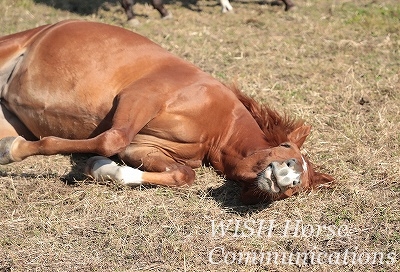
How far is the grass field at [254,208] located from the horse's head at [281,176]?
9cm

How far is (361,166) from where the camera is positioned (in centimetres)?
464

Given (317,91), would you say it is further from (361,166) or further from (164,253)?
(164,253)

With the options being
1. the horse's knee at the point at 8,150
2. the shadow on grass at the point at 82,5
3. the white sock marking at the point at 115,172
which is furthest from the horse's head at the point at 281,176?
the shadow on grass at the point at 82,5

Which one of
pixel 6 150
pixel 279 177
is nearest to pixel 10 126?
pixel 6 150

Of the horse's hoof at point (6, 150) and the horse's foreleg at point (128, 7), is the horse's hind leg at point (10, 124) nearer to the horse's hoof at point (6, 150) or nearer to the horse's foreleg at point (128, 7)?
the horse's hoof at point (6, 150)

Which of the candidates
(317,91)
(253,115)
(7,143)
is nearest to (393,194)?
(253,115)

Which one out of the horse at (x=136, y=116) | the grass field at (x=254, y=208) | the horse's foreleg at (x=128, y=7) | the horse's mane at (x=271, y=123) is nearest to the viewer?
the grass field at (x=254, y=208)

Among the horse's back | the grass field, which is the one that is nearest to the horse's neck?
the grass field

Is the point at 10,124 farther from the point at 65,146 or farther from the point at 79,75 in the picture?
the point at 65,146

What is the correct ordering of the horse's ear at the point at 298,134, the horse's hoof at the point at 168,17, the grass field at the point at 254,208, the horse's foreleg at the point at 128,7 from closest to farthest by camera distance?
the grass field at the point at 254,208, the horse's ear at the point at 298,134, the horse's foreleg at the point at 128,7, the horse's hoof at the point at 168,17

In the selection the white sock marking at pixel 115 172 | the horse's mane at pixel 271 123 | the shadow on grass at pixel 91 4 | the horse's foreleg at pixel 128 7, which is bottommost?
the shadow on grass at pixel 91 4

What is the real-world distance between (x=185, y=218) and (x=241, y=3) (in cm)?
662

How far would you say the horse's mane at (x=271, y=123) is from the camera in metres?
4.30

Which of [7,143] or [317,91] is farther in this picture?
[317,91]
